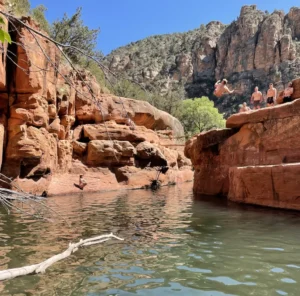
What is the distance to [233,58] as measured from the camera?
246ft

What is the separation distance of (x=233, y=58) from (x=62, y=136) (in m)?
63.5

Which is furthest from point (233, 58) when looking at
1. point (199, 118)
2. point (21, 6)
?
point (21, 6)

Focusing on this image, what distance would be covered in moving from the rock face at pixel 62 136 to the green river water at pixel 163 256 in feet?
14.6

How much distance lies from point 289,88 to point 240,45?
67348mm

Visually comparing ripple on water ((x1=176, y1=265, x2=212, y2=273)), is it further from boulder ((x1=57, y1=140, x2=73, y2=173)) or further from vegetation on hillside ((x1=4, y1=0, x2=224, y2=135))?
boulder ((x1=57, y1=140, x2=73, y2=173))

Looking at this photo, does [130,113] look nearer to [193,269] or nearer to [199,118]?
[193,269]

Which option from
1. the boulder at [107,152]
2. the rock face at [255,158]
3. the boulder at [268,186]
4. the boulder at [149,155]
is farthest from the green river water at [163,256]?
the boulder at [149,155]

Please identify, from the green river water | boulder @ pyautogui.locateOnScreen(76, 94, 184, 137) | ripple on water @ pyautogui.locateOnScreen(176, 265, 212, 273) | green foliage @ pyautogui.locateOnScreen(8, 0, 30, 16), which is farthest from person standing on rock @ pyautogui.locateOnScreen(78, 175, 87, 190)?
ripple on water @ pyautogui.locateOnScreen(176, 265, 212, 273)

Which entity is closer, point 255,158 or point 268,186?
point 268,186

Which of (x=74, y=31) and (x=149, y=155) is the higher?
(x=74, y=31)

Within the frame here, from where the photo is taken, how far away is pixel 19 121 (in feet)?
50.7

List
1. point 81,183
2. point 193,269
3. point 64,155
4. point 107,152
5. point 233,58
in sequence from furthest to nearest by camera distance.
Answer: point 233,58, point 107,152, point 64,155, point 81,183, point 193,269

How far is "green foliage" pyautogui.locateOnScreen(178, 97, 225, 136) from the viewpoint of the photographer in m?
46.2

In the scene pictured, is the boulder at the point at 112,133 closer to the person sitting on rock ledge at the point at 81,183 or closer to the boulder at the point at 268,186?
the person sitting on rock ledge at the point at 81,183
